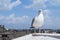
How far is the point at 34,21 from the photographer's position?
98.2ft

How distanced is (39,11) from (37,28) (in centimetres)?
277

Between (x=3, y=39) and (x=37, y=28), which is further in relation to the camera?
(x=37, y=28)

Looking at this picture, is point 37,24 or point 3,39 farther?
point 37,24

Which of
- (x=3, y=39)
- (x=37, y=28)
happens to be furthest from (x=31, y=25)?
(x=3, y=39)

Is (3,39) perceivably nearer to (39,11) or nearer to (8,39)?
(8,39)

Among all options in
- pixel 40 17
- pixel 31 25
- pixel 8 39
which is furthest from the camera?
pixel 31 25

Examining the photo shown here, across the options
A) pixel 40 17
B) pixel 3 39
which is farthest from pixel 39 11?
pixel 3 39

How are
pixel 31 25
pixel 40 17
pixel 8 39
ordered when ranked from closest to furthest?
pixel 8 39
pixel 40 17
pixel 31 25

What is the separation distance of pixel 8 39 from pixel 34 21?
16.2m

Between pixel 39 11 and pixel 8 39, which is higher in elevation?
pixel 39 11

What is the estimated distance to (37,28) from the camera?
1204 inches

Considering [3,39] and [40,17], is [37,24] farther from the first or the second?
[3,39]

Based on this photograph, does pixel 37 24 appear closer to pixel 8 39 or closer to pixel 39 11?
pixel 39 11

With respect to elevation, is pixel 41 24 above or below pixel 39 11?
below
